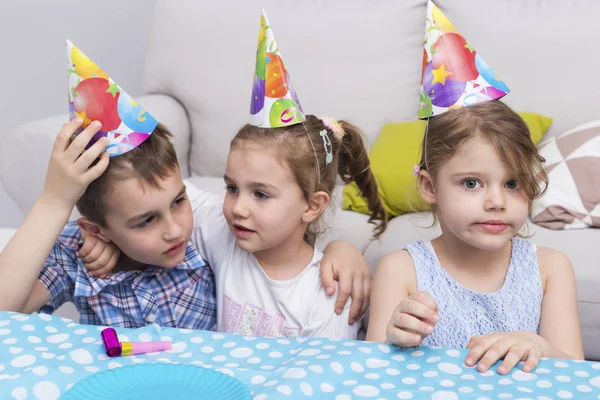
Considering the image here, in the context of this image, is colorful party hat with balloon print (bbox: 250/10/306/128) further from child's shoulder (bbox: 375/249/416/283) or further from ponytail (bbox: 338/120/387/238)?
child's shoulder (bbox: 375/249/416/283)

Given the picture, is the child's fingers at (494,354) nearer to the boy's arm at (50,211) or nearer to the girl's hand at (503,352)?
the girl's hand at (503,352)

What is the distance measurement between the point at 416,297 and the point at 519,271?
445 millimetres

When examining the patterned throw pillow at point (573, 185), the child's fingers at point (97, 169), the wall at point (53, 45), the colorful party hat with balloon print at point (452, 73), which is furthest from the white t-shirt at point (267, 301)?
the wall at point (53, 45)

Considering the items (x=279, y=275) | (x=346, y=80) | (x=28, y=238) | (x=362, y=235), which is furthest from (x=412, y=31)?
(x=28, y=238)

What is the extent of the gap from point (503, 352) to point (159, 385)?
41 centimetres

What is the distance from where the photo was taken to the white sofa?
7.00ft

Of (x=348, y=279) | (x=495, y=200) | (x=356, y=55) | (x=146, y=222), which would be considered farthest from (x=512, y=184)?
(x=356, y=55)

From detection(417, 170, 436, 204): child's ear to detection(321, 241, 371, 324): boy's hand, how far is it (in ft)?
0.71

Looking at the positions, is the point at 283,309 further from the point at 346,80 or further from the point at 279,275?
the point at 346,80

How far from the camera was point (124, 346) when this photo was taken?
866mm

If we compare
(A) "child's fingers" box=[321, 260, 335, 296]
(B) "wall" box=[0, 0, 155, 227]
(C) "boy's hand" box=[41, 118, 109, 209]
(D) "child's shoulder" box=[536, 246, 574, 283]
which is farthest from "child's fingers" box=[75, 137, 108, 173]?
(B) "wall" box=[0, 0, 155, 227]

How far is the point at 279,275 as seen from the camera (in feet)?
4.67

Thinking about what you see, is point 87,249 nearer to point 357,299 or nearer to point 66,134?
point 66,134

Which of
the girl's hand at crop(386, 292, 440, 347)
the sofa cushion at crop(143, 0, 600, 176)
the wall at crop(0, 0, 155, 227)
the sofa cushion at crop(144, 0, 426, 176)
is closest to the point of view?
the girl's hand at crop(386, 292, 440, 347)
